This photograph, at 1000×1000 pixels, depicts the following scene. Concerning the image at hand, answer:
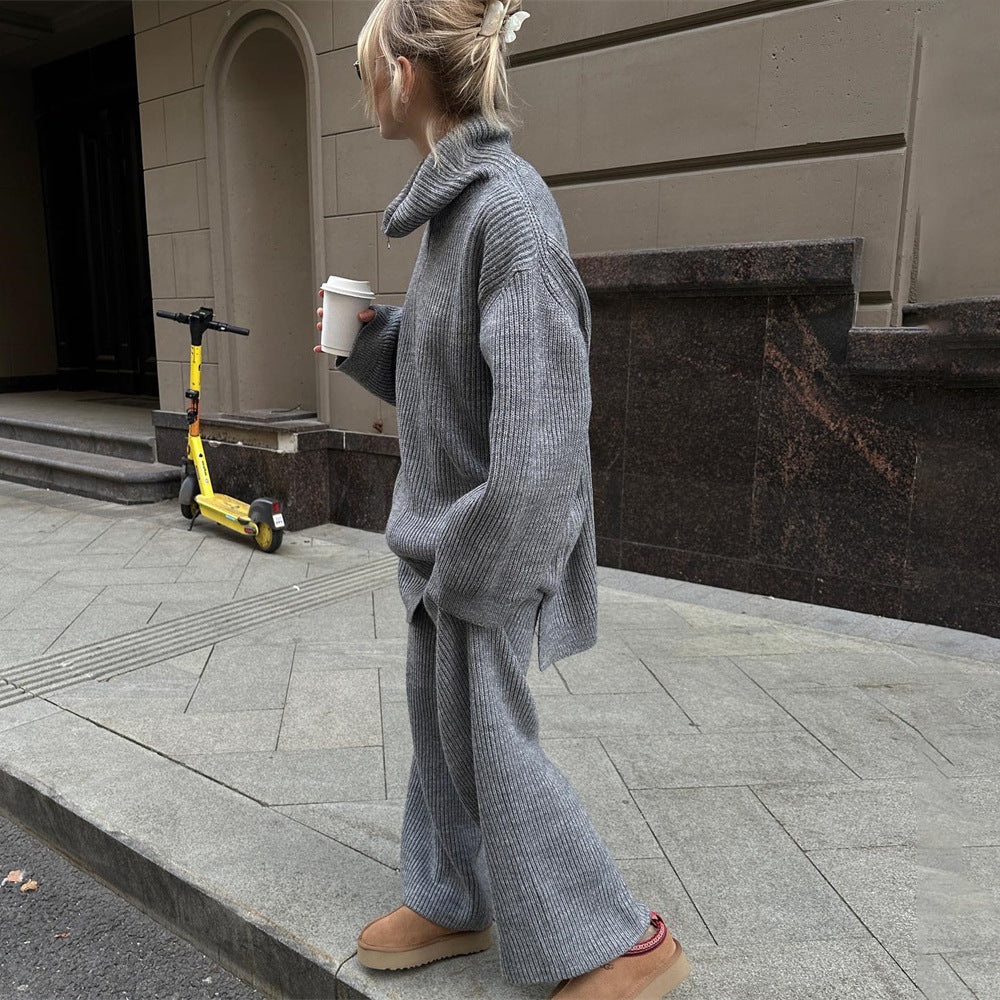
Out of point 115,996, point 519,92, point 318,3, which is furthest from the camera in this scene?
point 318,3


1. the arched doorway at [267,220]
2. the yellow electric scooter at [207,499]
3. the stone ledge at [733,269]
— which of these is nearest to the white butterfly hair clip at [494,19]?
the stone ledge at [733,269]

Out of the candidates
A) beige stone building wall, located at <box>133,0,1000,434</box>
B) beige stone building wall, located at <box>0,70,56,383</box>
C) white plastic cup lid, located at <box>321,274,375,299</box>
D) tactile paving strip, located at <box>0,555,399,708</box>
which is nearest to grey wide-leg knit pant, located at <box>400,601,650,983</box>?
white plastic cup lid, located at <box>321,274,375,299</box>

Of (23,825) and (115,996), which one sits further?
(23,825)

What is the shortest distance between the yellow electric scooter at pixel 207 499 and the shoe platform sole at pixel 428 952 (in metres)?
3.91

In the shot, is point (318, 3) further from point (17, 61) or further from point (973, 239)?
point (17, 61)

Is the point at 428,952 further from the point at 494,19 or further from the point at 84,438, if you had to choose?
the point at 84,438

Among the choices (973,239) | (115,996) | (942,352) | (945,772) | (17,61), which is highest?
(17,61)

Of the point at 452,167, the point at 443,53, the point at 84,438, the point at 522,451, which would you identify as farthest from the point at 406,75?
the point at 84,438

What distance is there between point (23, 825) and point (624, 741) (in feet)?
6.67

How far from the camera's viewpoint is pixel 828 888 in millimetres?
2406

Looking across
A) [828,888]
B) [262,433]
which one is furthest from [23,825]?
[262,433]

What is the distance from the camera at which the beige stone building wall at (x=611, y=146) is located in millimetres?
4309

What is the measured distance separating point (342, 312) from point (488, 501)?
68 cm

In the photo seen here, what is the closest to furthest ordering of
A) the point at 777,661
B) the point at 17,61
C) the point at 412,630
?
the point at 412,630 < the point at 777,661 < the point at 17,61
